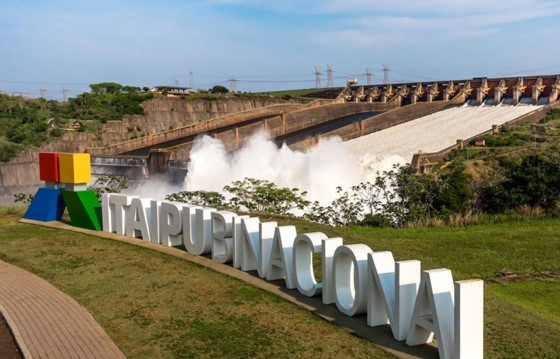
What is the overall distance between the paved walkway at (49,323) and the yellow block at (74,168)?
5.05m

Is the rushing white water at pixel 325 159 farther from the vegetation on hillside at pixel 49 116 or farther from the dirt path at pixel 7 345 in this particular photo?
the dirt path at pixel 7 345

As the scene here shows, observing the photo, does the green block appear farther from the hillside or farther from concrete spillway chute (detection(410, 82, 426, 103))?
concrete spillway chute (detection(410, 82, 426, 103))

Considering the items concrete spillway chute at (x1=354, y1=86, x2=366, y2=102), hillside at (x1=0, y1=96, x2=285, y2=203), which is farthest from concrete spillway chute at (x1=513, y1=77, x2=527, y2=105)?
hillside at (x1=0, y1=96, x2=285, y2=203)

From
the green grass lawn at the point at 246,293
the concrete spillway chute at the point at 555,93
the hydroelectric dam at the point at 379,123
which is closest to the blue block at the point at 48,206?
the green grass lawn at the point at 246,293

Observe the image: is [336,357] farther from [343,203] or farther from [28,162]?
[28,162]

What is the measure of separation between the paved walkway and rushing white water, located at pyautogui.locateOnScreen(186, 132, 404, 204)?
54.3 ft

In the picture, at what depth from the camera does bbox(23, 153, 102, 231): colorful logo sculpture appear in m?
14.6

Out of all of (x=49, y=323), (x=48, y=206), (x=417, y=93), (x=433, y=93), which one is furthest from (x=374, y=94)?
(x=49, y=323)

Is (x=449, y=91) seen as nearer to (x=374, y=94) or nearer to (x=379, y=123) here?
(x=374, y=94)

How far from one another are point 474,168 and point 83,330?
764 inches

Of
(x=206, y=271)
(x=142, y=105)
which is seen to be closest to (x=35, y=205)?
(x=206, y=271)

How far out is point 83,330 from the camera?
7430 millimetres

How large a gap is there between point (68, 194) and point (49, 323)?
26.0 feet

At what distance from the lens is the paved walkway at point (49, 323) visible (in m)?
6.71
